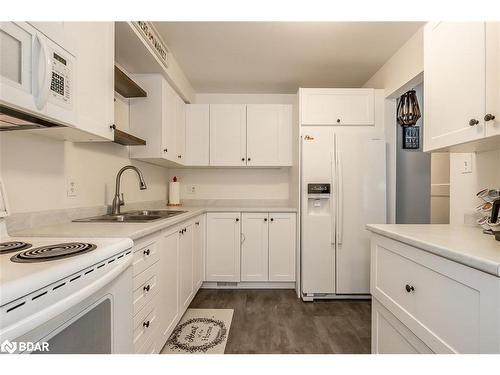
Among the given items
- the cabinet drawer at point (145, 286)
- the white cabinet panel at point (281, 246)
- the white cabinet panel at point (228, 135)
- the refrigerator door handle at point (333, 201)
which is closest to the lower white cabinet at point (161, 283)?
the cabinet drawer at point (145, 286)

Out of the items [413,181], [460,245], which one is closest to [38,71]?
[460,245]

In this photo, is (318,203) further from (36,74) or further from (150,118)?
(36,74)

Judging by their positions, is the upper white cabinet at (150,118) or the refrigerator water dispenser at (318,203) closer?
the upper white cabinet at (150,118)

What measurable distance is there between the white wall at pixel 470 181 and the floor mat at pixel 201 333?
1822 mm

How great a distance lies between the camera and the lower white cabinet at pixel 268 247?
109 inches

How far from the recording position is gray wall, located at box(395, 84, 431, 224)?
345 centimetres

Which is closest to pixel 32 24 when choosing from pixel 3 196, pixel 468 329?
pixel 3 196

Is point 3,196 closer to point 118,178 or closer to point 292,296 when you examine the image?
point 118,178

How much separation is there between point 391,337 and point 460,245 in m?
0.62

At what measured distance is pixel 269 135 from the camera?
305 centimetres

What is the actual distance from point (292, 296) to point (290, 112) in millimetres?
2133

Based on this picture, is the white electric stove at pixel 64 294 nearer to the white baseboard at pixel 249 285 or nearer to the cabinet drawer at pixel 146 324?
the cabinet drawer at pixel 146 324
